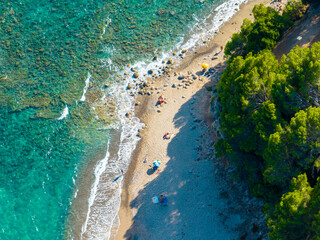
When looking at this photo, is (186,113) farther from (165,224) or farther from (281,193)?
(281,193)

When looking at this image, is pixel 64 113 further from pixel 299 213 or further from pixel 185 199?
pixel 299 213

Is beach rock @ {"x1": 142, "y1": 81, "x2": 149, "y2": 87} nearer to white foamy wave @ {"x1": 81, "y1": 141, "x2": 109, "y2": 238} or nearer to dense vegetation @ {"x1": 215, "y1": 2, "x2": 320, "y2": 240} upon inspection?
white foamy wave @ {"x1": 81, "y1": 141, "x2": 109, "y2": 238}

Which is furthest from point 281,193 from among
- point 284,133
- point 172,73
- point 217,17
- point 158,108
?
point 217,17

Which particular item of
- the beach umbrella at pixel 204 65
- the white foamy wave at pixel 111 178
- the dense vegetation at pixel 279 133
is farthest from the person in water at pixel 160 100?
the dense vegetation at pixel 279 133

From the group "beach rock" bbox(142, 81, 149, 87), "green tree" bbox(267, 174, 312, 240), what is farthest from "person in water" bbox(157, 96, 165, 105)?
"green tree" bbox(267, 174, 312, 240)

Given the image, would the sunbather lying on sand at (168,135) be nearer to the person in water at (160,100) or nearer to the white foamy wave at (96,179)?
the person in water at (160,100)

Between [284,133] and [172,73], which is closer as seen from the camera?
[284,133]
